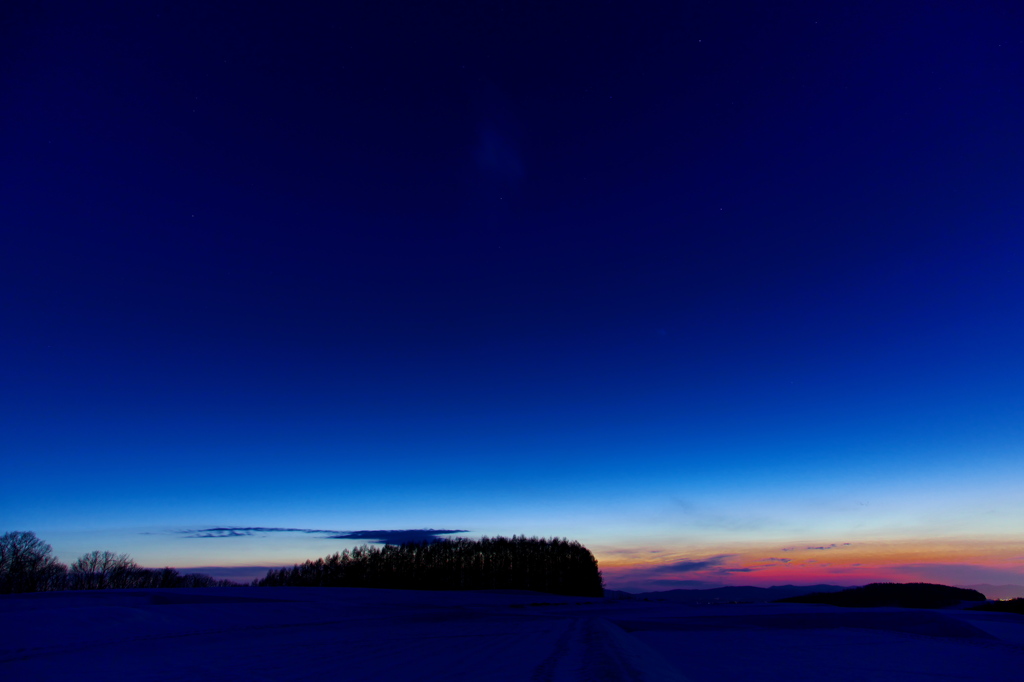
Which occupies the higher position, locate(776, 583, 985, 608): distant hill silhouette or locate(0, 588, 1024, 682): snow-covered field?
locate(0, 588, 1024, 682): snow-covered field

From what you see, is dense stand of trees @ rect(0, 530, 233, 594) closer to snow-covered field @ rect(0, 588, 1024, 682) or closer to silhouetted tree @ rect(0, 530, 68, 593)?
silhouetted tree @ rect(0, 530, 68, 593)

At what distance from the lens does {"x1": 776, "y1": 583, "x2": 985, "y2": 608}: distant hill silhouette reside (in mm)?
89125

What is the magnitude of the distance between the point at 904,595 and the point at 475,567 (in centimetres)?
8847

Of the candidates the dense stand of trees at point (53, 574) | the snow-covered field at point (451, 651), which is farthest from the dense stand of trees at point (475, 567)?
the snow-covered field at point (451, 651)

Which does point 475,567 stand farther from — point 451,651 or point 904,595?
point 451,651

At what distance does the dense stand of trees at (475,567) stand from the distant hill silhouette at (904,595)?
43588mm

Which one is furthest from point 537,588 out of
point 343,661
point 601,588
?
point 343,661

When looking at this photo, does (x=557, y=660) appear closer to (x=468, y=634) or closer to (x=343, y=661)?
(x=343, y=661)

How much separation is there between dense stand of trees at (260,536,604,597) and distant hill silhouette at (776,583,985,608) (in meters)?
43.6

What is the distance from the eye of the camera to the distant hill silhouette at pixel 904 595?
292 feet

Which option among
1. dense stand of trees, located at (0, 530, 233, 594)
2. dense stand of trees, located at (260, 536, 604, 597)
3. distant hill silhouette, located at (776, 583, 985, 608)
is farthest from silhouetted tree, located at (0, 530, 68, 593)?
distant hill silhouette, located at (776, 583, 985, 608)

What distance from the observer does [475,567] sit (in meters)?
111

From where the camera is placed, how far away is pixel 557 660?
1063 centimetres

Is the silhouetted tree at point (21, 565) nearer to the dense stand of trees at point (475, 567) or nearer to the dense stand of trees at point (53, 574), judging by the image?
the dense stand of trees at point (53, 574)
